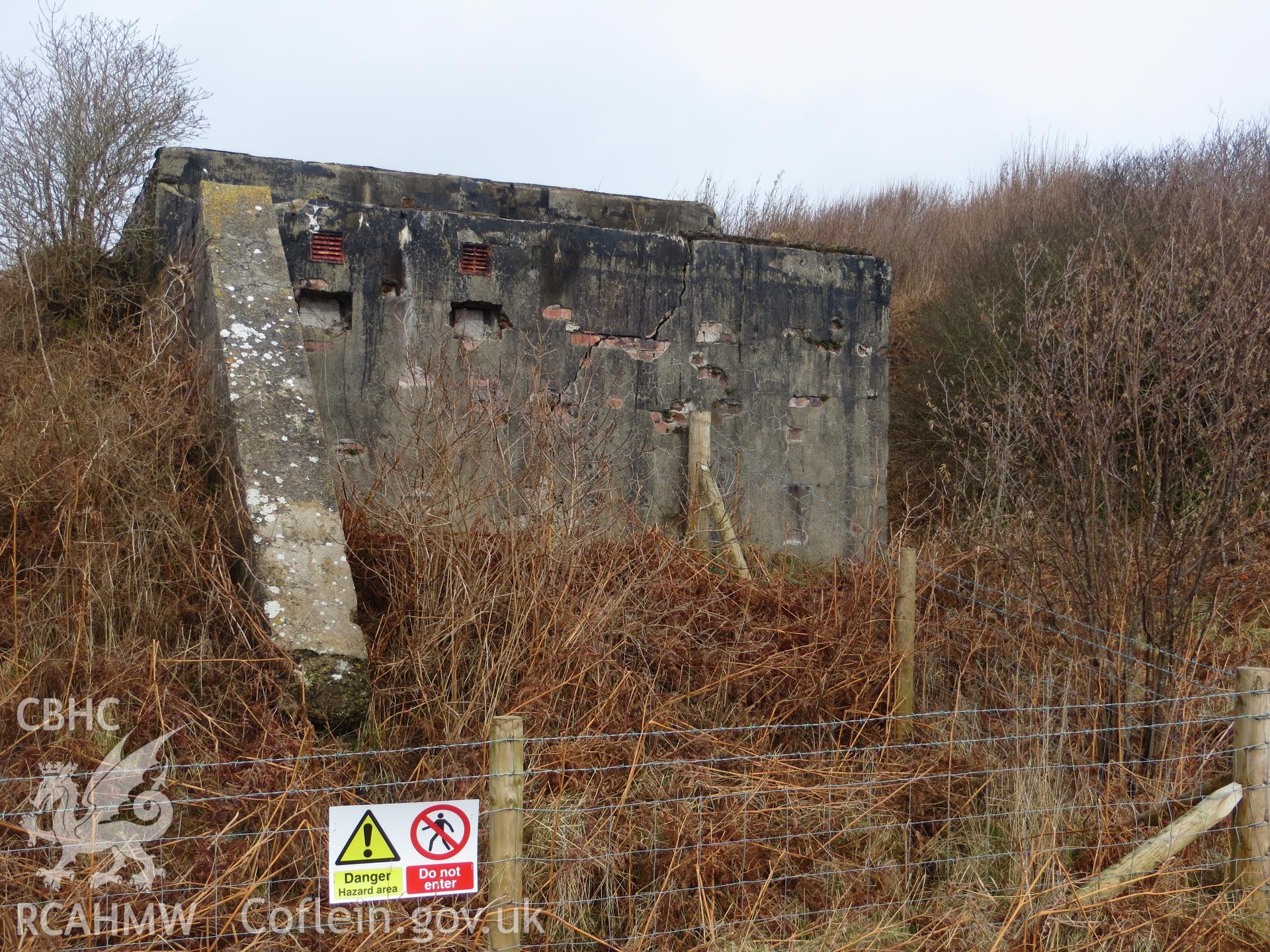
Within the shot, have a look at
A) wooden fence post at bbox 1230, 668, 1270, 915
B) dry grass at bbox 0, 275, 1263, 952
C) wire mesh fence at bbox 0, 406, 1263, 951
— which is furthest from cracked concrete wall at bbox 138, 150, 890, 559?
wooden fence post at bbox 1230, 668, 1270, 915

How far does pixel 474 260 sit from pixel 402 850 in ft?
13.9

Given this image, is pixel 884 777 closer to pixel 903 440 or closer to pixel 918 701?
pixel 918 701

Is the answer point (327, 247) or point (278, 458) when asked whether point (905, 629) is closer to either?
point (278, 458)

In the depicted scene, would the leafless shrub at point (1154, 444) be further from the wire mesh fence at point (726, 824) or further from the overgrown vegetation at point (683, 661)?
the wire mesh fence at point (726, 824)

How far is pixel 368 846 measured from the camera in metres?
2.71

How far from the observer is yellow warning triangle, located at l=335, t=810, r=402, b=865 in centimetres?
269

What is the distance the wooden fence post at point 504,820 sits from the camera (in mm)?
2811

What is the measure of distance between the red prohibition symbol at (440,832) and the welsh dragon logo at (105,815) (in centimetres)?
88

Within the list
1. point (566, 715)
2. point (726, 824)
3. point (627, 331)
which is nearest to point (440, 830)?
point (726, 824)

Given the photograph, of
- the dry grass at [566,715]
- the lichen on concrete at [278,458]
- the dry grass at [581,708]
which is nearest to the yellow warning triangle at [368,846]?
the dry grass at [581,708]

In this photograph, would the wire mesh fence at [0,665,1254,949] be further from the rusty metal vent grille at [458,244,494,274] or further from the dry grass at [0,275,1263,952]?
the rusty metal vent grille at [458,244,494,274]

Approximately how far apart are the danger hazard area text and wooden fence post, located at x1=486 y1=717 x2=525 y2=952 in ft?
0.20

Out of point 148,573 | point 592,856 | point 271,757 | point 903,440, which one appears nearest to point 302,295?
point 148,573

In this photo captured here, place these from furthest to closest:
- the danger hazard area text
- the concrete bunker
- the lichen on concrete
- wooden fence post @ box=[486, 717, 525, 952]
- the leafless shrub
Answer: the concrete bunker < the leafless shrub < the lichen on concrete < wooden fence post @ box=[486, 717, 525, 952] < the danger hazard area text
